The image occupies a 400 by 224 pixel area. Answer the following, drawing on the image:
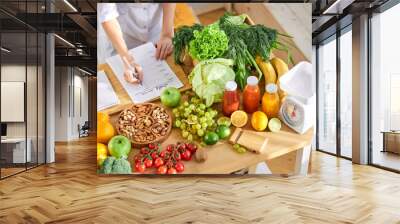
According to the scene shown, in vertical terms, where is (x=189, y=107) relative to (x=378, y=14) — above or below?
below

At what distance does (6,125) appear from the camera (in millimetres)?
6328

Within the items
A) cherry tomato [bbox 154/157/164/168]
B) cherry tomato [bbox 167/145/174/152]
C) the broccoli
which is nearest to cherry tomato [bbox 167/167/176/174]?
cherry tomato [bbox 154/157/164/168]

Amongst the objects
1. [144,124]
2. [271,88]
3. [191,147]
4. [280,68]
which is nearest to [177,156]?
[191,147]

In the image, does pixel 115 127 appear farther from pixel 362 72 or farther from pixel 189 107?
pixel 362 72

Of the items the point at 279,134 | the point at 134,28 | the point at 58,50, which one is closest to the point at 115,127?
the point at 134,28

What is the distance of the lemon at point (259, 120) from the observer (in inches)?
225

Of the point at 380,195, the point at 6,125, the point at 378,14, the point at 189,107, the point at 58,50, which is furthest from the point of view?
the point at 58,50

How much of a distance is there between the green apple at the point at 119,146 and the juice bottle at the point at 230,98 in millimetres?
1534

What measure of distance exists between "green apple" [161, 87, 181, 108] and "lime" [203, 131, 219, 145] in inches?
25.8

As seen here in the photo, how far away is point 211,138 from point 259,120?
749mm

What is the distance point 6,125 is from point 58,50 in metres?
6.23

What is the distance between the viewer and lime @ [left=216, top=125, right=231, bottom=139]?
5738mm

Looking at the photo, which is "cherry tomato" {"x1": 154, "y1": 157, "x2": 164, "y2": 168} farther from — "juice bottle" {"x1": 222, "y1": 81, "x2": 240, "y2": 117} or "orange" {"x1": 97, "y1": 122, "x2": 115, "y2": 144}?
"juice bottle" {"x1": 222, "y1": 81, "x2": 240, "y2": 117}

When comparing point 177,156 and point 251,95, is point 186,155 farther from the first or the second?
point 251,95
